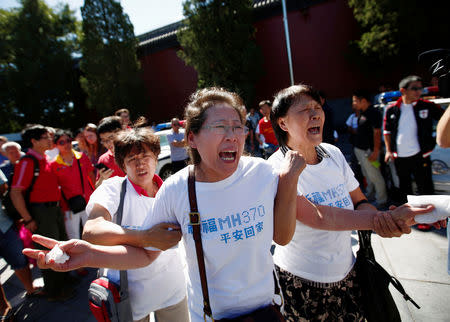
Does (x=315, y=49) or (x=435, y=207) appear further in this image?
(x=315, y=49)

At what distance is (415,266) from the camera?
2914 millimetres

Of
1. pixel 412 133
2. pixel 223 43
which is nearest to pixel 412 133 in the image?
pixel 412 133

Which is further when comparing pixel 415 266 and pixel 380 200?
pixel 380 200

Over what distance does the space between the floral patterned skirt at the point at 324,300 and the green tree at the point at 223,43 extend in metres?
11.7

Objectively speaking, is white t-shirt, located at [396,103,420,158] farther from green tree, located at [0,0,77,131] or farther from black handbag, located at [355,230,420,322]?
green tree, located at [0,0,77,131]

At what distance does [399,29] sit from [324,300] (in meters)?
12.1

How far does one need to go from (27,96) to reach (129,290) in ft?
74.0

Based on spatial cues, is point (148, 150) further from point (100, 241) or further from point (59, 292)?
point (59, 292)

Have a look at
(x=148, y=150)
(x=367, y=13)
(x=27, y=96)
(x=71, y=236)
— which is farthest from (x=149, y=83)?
(x=148, y=150)

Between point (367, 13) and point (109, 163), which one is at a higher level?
point (367, 13)

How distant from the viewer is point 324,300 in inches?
59.7

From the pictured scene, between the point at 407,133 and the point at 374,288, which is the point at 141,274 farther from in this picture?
the point at 407,133

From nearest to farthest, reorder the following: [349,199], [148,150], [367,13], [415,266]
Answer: [349,199], [148,150], [415,266], [367,13]

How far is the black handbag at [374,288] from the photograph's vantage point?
1.44 meters
